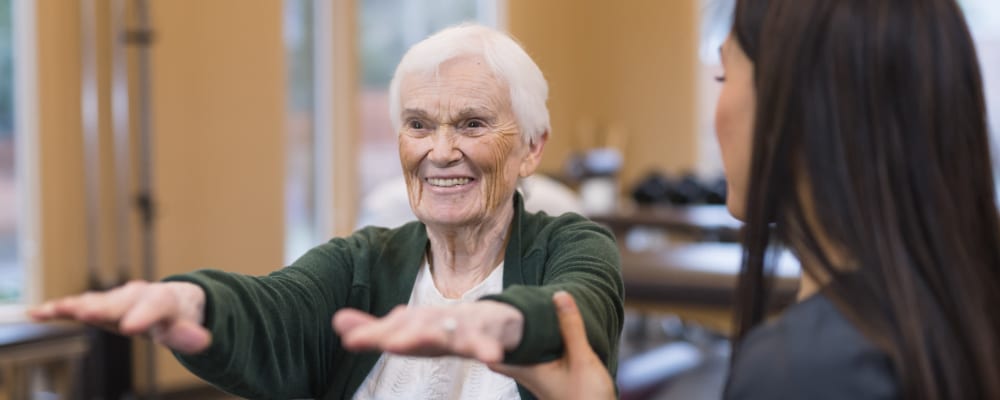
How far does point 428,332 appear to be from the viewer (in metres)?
0.95

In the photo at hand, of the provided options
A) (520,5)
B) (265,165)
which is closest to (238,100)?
(265,165)

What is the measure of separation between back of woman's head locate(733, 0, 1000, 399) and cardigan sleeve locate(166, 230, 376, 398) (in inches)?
24.0

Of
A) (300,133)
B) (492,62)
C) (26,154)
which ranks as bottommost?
(300,133)

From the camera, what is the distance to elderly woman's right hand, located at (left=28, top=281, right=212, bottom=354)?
1.02 metres

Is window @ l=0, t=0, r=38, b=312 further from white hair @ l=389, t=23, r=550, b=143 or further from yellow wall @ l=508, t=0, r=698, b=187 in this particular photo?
yellow wall @ l=508, t=0, r=698, b=187

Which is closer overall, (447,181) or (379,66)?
(447,181)

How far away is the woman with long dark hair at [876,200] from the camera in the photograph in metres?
0.93

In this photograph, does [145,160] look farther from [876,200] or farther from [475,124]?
[876,200]

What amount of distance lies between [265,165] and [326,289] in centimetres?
384

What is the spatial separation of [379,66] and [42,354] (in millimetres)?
3027

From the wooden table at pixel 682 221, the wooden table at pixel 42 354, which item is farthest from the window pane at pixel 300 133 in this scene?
the wooden table at pixel 42 354

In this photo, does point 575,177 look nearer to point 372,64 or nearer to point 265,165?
point 372,64

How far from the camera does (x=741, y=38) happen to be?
1076 mm

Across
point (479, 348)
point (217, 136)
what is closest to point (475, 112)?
point (479, 348)
